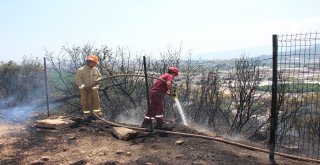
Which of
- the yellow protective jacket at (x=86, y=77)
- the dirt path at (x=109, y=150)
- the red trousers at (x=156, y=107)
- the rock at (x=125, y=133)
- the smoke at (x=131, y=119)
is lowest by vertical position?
the smoke at (x=131, y=119)

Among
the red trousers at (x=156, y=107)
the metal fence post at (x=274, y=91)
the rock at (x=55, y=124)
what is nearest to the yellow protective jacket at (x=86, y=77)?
the rock at (x=55, y=124)

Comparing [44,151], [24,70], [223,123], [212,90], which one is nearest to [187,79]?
[212,90]

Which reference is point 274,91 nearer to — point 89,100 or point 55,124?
point 89,100

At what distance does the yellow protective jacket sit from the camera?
30.7ft

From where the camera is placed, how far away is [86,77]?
9406mm

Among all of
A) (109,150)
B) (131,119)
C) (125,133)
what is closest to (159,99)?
→ (125,133)

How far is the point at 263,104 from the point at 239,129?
82.4 inches

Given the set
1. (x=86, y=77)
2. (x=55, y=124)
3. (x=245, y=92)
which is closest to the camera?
(x=55, y=124)

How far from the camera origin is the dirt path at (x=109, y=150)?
20.1 ft

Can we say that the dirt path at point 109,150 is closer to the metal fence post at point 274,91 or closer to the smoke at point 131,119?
the metal fence post at point 274,91

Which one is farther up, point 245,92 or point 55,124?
point 55,124

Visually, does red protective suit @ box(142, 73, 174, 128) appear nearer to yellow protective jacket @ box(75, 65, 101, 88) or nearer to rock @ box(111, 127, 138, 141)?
rock @ box(111, 127, 138, 141)

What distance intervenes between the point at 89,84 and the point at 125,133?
2.39m

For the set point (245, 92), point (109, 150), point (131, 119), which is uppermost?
point (109, 150)
